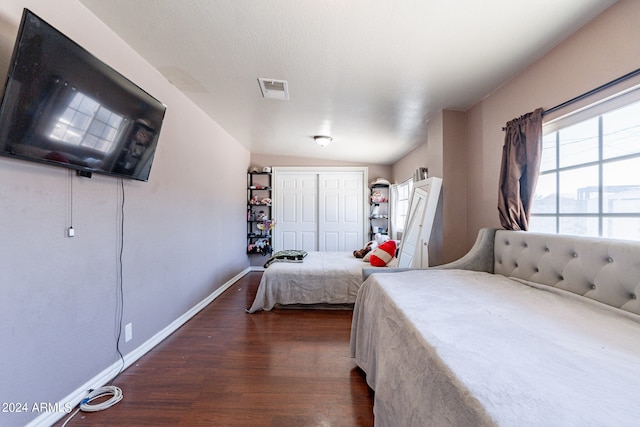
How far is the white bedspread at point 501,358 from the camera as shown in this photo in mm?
619

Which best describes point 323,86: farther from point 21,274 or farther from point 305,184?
point 305,184

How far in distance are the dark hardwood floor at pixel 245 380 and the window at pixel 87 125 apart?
5.16 ft

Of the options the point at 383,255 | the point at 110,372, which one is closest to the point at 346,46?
the point at 383,255

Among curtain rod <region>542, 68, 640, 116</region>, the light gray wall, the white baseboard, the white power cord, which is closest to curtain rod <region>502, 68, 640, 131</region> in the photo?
curtain rod <region>542, 68, 640, 116</region>

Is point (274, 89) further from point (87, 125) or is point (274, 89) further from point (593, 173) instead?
point (593, 173)

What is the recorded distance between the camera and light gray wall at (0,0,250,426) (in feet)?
4.07

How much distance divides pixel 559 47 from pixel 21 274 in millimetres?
3356

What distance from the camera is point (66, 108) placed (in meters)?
1.30

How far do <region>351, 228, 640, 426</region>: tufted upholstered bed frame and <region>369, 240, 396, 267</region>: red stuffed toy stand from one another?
1.28m

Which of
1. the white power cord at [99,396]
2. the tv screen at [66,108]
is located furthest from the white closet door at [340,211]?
the white power cord at [99,396]

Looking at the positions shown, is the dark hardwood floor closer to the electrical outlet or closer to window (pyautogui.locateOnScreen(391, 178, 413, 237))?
the electrical outlet

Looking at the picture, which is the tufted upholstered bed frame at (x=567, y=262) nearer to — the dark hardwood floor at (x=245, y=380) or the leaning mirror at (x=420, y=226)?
the leaning mirror at (x=420, y=226)

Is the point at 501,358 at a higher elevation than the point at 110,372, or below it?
higher

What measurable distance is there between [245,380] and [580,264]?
2.17 metres
